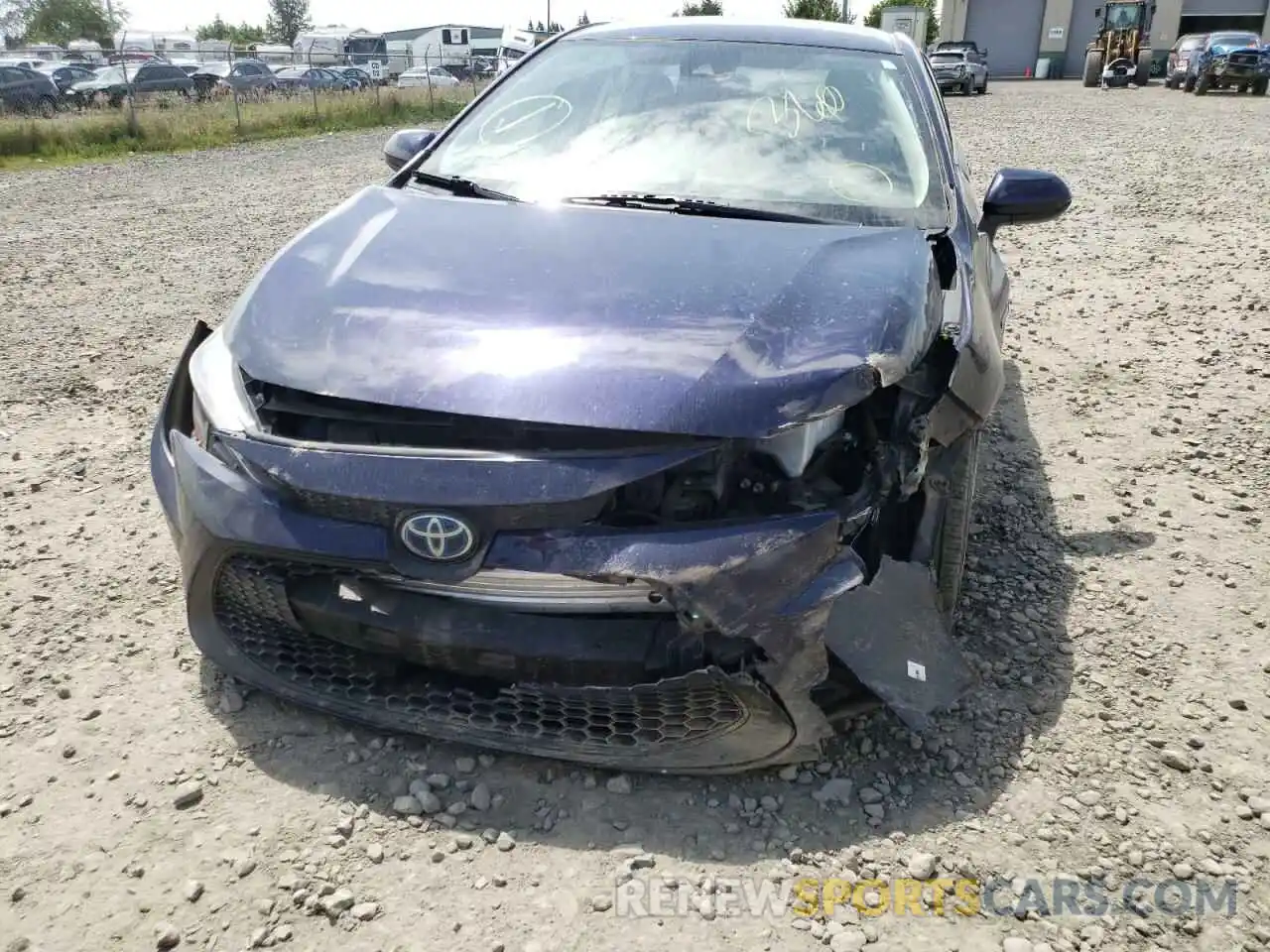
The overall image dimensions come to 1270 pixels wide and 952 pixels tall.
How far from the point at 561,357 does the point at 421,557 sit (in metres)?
0.50

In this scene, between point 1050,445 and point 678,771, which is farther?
point 1050,445

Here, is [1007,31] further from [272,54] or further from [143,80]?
[143,80]

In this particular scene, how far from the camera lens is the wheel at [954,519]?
2.38 metres

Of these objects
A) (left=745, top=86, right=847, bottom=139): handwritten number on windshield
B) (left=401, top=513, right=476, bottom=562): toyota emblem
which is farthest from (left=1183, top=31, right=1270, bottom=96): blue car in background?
(left=401, top=513, right=476, bottom=562): toyota emblem

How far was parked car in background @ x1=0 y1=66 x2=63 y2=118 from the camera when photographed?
16780 millimetres

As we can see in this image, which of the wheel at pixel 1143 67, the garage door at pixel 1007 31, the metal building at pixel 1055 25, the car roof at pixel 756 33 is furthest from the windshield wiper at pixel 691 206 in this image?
the garage door at pixel 1007 31

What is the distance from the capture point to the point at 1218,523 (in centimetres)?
332

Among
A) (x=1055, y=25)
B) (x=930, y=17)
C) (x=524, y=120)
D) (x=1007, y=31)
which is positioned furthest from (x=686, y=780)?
(x=930, y=17)

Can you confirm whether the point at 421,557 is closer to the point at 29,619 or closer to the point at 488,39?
the point at 29,619

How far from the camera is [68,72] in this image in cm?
2436

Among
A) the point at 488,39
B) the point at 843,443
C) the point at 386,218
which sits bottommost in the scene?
the point at 843,443

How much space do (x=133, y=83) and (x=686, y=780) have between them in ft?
75.8

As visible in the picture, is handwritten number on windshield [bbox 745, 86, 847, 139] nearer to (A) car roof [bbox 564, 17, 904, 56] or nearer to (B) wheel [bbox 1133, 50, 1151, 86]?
(A) car roof [bbox 564, 17, 904, 56]

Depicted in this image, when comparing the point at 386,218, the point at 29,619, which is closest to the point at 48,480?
the point at 29,619
